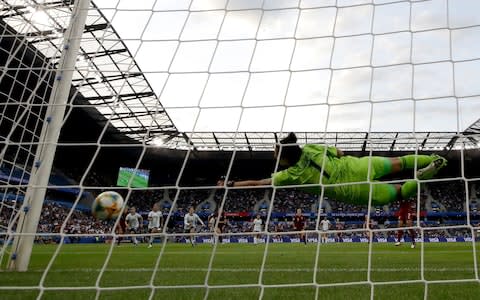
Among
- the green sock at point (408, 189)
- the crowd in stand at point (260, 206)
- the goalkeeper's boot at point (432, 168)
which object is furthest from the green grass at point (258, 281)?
the crowd in stand at point (260, 206)

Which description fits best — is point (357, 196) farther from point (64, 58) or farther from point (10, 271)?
point (10, 271)

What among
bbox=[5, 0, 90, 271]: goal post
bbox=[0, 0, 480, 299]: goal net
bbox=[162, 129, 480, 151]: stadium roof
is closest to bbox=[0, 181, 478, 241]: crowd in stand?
bbox=[162, 129, 480, 151]: stadium roof

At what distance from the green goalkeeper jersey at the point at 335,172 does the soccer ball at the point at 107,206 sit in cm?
310

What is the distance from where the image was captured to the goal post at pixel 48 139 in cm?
466

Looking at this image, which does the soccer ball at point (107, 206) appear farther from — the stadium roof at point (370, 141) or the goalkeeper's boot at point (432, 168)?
the goalkeeper's boot at point (432, 168)

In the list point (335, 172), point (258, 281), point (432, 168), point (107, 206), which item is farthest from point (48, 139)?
point (432, 168)

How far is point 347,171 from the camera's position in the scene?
386 cm

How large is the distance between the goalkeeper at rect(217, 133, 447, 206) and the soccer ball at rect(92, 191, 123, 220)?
2925 mm

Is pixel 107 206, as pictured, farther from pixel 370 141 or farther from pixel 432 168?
pixel 432 168

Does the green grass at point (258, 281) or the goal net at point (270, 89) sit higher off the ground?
the goal net at point (270, 89)

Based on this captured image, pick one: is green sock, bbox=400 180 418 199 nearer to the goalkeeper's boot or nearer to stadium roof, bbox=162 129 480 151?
the goalkeeper's boot

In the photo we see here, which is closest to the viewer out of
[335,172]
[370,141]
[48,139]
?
[370,141]

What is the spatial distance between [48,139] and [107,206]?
176 centimetres

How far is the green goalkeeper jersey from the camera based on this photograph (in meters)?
3.85
